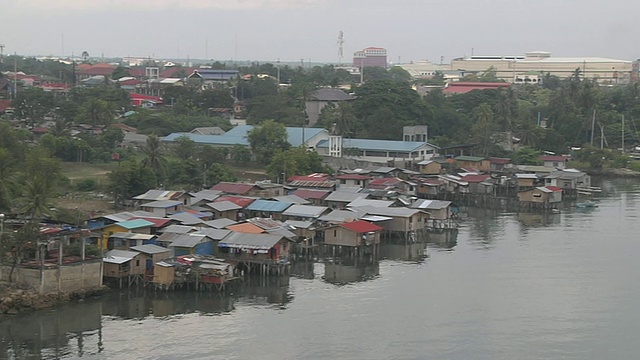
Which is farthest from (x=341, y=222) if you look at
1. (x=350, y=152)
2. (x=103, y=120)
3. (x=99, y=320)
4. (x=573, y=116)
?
(x=573, y=116)

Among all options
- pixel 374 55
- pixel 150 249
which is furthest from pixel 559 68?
pixel 150 249

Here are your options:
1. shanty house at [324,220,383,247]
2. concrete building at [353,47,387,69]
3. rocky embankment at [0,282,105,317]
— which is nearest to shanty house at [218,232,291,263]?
shanty house at [324,220,383,247]

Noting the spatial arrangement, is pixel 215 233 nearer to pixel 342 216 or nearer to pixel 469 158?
pixel 342 216

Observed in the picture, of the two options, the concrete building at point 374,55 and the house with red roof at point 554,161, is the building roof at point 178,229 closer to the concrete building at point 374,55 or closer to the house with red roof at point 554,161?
the house with red roof at point 554,161

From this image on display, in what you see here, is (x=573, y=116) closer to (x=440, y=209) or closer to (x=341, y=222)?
(x=440, y=209)

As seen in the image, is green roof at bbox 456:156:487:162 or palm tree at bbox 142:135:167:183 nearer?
palm tree at bbox 142:135:167:183

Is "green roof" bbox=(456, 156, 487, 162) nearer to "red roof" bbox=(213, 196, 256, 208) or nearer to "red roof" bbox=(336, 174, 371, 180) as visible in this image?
"red roof" bbox=(336, 174, 371, 180)
